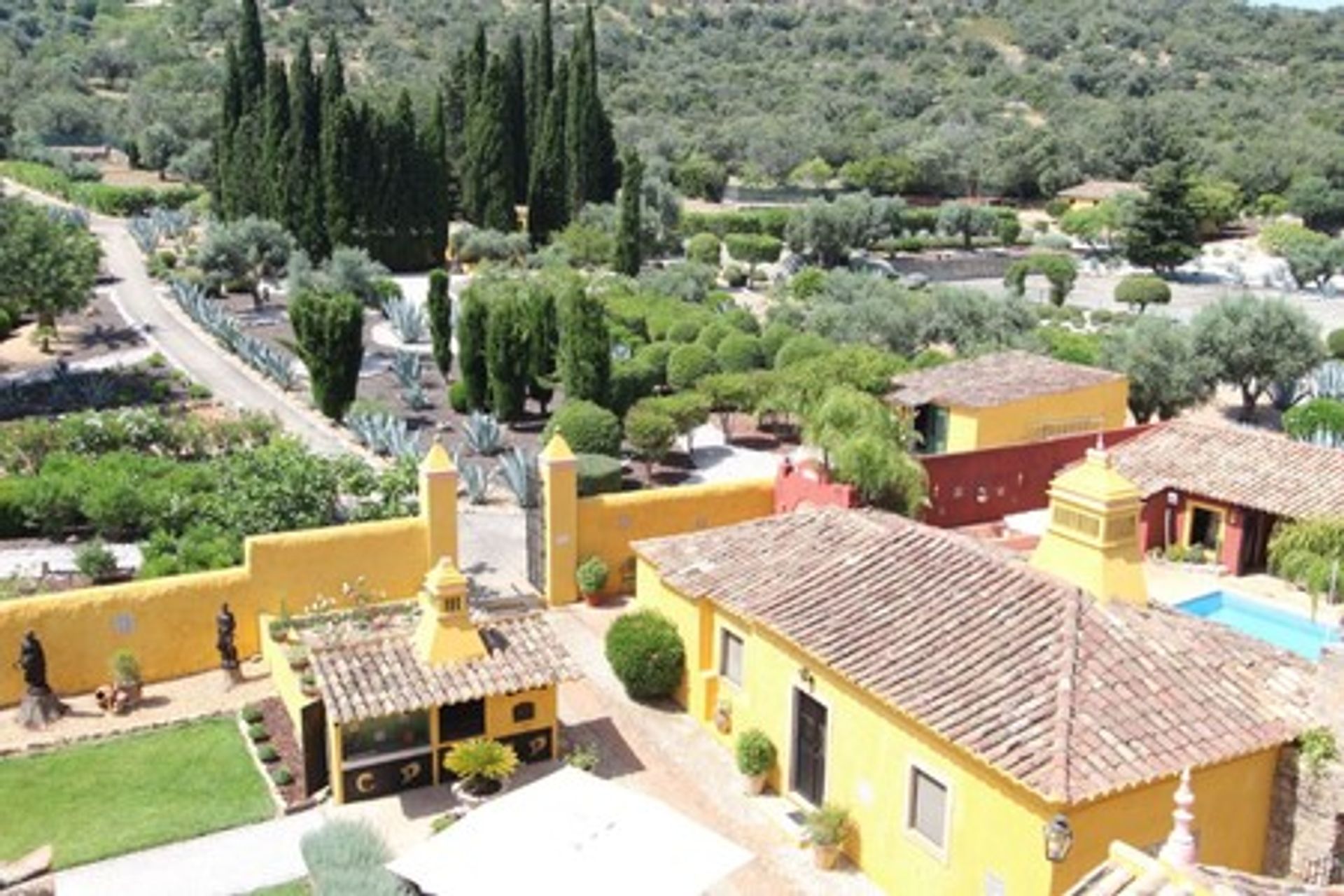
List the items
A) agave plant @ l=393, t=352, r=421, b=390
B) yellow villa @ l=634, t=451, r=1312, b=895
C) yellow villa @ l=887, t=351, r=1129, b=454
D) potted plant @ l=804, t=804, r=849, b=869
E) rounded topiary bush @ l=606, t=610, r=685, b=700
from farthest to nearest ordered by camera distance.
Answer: agave plant @ l=393, t=352, r=421, b=390 < yellow villa @ l=887, t=351, r=1129, b=454 < rounded topiary bush @ l=606, t=610, r=685, b=700 < potted plant @ l=804, t=804, r=849, b=869 < yellow villa @ l=634, t=451, r=1312, b=895

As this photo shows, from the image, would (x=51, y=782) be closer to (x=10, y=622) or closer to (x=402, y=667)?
(x=10, y=622)

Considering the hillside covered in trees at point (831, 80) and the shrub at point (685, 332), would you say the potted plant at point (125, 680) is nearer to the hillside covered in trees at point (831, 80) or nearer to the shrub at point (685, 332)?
the shrub at point (685, 332)

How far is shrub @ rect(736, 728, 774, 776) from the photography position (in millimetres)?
17047

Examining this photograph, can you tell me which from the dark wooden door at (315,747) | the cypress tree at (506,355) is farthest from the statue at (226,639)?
the cypress tree at (506,355)

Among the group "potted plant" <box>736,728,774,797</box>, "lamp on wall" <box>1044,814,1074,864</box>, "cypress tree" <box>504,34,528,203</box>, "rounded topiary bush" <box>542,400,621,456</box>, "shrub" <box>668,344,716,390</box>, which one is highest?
"cypress tree" <box>504,34,528,203</box>

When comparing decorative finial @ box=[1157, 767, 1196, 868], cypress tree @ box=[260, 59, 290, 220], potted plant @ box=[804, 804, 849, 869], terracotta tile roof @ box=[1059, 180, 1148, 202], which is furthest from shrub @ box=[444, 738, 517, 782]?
terracotta tile roof @ box=[1059, 180, 1148, 202]

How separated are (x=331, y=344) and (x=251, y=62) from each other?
112 ft

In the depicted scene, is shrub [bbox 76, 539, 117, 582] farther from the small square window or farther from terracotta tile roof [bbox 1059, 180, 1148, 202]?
terracotta tile roof [bbox 1059, 180, 1148, 202]

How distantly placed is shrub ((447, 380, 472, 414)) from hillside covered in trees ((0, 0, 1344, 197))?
30746 millimetres

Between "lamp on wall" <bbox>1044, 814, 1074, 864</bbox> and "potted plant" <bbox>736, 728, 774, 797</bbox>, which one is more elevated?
"lamp on wall" <bbox>1044, 814, 1074, 864</bbox>

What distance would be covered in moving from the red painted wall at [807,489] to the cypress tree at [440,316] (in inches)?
696

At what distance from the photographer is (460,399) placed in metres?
36.9

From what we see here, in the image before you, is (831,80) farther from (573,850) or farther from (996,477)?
Result: (573,850)

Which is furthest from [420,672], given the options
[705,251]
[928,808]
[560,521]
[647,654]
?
[705,251]
